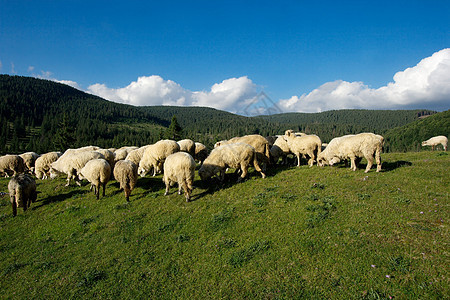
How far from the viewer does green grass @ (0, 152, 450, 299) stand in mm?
5910

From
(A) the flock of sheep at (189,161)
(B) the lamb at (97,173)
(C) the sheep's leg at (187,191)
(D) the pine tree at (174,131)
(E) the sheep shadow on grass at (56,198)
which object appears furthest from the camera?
(D) the pine tree at (174,131)

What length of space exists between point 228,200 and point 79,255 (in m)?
7.93

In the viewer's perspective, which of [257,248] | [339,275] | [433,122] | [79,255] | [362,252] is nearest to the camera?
[339,275]

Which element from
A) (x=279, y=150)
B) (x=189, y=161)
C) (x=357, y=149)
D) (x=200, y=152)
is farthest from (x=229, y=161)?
(x=200, y=152)

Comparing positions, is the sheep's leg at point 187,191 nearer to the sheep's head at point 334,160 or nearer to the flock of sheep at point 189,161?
the flock of sheep at point 189,161

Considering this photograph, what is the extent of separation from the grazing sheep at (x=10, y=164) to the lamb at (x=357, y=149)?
3708cm

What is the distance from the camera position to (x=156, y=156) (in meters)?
20.0

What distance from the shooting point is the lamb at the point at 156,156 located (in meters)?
20.0

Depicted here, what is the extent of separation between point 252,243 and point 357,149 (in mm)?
11497

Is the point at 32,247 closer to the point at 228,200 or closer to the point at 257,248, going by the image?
the point at 228,200

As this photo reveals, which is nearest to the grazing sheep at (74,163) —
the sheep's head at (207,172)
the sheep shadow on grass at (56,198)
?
the sheep shadow on grass at (56,198)

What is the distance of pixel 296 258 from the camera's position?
687 centimetres

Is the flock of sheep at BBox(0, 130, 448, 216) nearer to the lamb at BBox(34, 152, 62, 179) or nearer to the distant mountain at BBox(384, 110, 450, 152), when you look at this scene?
the lamb at BBox(34, 152, 62, 179)

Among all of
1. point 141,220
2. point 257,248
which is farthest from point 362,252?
point 141,220
